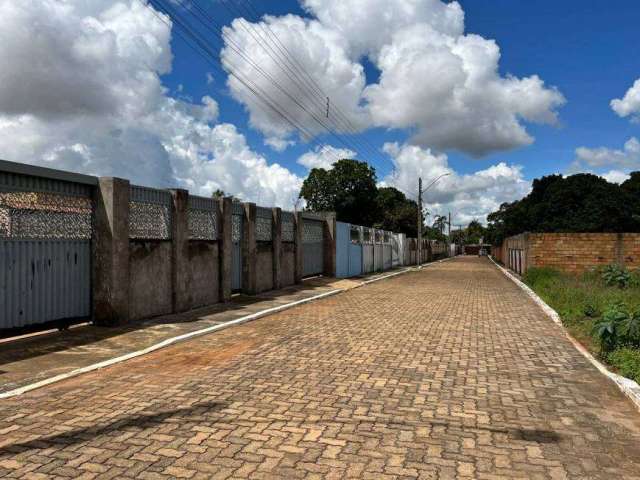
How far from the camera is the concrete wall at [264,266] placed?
16.1 meters

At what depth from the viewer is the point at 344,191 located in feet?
205

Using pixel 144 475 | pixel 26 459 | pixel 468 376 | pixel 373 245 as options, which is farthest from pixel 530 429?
pixel 373 245

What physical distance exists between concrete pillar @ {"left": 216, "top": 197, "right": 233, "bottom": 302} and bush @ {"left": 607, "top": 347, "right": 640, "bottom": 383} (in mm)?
9385

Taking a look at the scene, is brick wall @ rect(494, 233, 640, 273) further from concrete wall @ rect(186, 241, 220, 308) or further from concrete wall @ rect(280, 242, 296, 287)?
concrete wall @ rect(186, 241, 220, 308)

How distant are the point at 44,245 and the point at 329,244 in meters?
15.4

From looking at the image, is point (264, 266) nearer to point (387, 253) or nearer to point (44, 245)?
point (44, 245)

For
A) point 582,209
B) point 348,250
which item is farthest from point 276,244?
point 582,209

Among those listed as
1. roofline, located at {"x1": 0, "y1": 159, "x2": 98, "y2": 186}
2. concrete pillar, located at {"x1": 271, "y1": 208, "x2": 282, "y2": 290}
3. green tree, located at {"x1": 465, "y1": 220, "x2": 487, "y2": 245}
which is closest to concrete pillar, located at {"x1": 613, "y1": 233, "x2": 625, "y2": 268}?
concrete pillar, located at {"x1": 271, "y1": 208, "x2": 282, "y2": 290}

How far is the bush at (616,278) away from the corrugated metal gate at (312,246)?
1081 cm

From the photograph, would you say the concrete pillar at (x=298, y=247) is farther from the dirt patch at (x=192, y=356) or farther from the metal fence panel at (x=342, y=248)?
the dirt patch at (x=192, y=356)

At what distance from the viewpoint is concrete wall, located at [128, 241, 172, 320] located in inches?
400

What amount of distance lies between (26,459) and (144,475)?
1.02 metres

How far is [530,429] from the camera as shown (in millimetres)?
4531

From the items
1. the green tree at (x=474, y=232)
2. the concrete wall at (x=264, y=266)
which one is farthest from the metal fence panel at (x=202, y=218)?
the green tree at (x=474, y=232)
